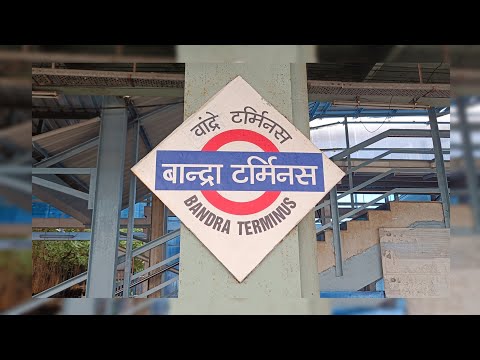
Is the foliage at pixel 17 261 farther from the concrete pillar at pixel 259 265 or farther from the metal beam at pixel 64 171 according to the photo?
the metal beam at pixel 64 171

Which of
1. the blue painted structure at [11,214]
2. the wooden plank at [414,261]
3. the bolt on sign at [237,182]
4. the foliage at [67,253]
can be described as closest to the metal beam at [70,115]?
the bolt on sign at [237,182]

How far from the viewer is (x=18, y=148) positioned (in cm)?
133

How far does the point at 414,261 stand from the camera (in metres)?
6.15

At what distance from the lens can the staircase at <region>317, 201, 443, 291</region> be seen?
18.4 feet

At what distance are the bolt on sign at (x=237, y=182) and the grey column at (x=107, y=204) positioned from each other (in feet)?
8.70

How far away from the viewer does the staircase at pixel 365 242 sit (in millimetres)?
Result: 5605

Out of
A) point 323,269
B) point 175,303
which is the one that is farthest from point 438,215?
point 175,303

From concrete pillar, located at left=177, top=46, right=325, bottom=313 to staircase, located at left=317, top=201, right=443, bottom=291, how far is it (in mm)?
4178

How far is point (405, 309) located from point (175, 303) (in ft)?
2.36

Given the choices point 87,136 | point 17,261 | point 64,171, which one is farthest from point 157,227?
point 17,261

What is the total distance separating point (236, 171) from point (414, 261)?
17.9 ft

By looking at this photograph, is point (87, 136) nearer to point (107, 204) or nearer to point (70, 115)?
point (70, 115)

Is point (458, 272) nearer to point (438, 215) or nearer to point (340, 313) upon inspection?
point (340, 313)
